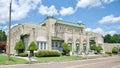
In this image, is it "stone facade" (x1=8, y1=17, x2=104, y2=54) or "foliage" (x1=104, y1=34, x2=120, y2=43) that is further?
"foliage" (x1=104, y1=34, x2=120, y2=43)

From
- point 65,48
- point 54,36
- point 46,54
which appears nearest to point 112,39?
point 54,36

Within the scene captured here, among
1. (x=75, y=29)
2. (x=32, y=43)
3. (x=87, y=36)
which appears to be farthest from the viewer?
(x=75, y=29)

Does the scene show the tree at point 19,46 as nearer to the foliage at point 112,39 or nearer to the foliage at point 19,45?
the foliage at point 19,45

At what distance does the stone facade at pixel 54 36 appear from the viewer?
1709 inches

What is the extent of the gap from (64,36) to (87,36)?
359 inches

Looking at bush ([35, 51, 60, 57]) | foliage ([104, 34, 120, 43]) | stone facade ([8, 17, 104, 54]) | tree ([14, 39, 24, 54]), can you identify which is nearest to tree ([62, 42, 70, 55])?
stone facade ([8, 17, 104, 54])

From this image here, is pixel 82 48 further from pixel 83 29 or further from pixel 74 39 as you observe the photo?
pixel 83 29

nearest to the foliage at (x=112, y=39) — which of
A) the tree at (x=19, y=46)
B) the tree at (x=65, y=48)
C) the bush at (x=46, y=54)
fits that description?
the tree at (x=65, y=48)

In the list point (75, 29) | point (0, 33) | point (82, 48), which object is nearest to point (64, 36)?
point (82, 48)

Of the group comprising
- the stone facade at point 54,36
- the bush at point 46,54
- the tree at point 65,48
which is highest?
the stone facade at point 54,36

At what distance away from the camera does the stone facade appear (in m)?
43.4

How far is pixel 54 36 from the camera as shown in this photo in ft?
168

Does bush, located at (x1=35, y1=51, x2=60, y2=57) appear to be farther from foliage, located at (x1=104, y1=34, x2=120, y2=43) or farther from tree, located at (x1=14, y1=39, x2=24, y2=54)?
foliage, located at (x1=104, y1=34, x2=120, y2=43)

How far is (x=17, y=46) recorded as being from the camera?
43.2 meters
